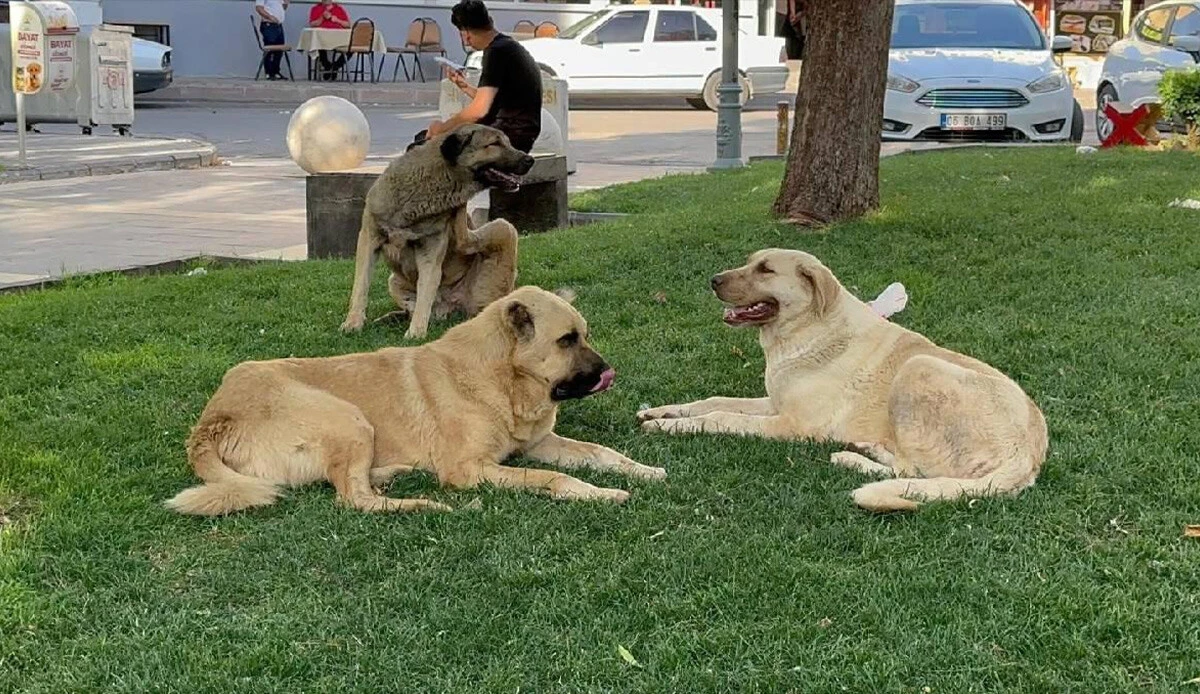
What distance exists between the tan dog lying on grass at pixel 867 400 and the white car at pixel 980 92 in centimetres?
1035

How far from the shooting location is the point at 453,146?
7.41 meters

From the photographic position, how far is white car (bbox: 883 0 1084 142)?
14852mm

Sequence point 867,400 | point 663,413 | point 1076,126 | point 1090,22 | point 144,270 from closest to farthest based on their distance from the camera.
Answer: point 867,400
point 663,413
point 144,270
point 1076,126
point 1090,22

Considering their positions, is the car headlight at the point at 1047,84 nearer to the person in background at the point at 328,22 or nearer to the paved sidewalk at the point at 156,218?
the paved sidewalk at the point at 156,218

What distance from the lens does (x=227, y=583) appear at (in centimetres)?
385

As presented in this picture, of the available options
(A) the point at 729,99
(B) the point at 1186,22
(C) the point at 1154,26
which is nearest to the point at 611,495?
(A) the point at 729,99

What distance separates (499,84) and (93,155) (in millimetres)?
9644

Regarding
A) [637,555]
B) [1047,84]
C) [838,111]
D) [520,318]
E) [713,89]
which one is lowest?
[637,555]

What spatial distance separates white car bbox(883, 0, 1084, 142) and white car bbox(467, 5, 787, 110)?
34.3ft

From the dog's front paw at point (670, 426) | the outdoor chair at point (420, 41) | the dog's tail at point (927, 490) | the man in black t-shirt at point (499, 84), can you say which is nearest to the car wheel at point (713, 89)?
the outdoor chair at point (420, 41)

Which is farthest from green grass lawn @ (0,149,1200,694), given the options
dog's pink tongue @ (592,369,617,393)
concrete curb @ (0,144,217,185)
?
concrete curb @ (0,144,217,185)

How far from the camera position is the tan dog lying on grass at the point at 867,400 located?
15.0ft

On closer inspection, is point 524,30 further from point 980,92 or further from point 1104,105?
point 980,92

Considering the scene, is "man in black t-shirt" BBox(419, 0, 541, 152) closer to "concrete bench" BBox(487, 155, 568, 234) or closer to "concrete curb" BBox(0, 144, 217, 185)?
"concrete bench" BBox(487, 155, 568, 234)
